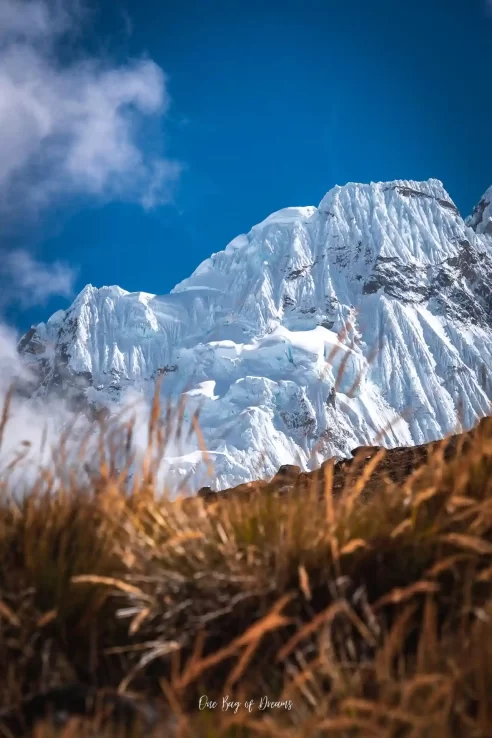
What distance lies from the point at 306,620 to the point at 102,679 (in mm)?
728

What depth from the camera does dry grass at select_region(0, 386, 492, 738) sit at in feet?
5.10

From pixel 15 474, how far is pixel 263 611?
1475 millimetres

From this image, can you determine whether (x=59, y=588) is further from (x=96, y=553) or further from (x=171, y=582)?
(x=171, y=582)

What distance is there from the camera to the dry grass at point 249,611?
155 cm

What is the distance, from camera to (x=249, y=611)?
210cm

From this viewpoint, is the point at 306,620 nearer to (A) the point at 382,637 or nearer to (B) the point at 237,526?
(A) the point at 382,637

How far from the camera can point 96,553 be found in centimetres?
234

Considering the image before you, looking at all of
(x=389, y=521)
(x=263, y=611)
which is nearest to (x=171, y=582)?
(x=263, y=611)

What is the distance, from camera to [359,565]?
2270 millimetres

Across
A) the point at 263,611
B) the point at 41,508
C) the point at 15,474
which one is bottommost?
the point at 263,611

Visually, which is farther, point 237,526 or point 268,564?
point 237,526

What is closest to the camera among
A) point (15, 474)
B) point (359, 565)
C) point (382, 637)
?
point (382, 637)

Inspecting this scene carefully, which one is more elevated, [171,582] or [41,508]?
[41,508]

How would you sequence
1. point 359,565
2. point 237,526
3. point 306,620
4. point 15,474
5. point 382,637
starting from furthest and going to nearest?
point 15,474, point 237,526, point 359,565, point 306,620, point 382,637
